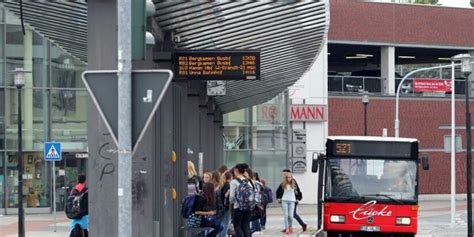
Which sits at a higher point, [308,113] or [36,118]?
[308,113]

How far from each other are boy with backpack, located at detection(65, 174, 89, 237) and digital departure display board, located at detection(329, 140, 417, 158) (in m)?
7.58

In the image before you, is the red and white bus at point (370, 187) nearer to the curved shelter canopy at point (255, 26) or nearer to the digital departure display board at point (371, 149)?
the digital departure display board at point (371, 149)

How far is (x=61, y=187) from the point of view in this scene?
4406 centimetres

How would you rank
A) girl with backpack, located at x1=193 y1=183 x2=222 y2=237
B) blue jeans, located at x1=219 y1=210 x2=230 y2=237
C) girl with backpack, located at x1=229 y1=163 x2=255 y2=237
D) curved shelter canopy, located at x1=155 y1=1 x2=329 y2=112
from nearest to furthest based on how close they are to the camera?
1. curved shelter canopy, located at x1=155 y1=1 x2=329 y2=112
2. girl with backpack, located at x1=193 y1=183 x2=222 y2=237
3. girl with backpack, located at x1=229 y1=163 x2=255 y2=237
4. blue jeans, located at x1=219 y1=210 x2=230 y2=237

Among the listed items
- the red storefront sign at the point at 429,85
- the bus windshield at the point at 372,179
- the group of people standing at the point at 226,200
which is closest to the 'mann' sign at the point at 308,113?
the red storefront sign at the point at 429,85

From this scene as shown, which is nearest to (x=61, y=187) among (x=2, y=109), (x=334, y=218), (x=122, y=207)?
(x=2, y=109)

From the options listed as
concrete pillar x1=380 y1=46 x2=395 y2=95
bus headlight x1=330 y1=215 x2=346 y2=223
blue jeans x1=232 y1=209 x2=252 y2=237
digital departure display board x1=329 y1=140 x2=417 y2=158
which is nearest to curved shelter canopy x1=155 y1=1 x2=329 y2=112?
digital departure display board x1=329 y1=140 x2=417 y2=158

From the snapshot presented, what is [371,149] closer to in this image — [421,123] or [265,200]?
[265,200]

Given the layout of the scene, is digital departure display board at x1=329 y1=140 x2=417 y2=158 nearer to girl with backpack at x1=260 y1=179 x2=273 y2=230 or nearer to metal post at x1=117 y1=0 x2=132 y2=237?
girl with backpack at x1=260 y1=179 x2=273 y2=230

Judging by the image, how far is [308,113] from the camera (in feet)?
170

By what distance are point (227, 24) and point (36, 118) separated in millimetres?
27215

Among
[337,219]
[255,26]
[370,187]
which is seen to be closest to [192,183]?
[255,26]

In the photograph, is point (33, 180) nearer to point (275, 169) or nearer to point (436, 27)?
point (275, 169)

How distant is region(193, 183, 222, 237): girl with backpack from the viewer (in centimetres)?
1942
